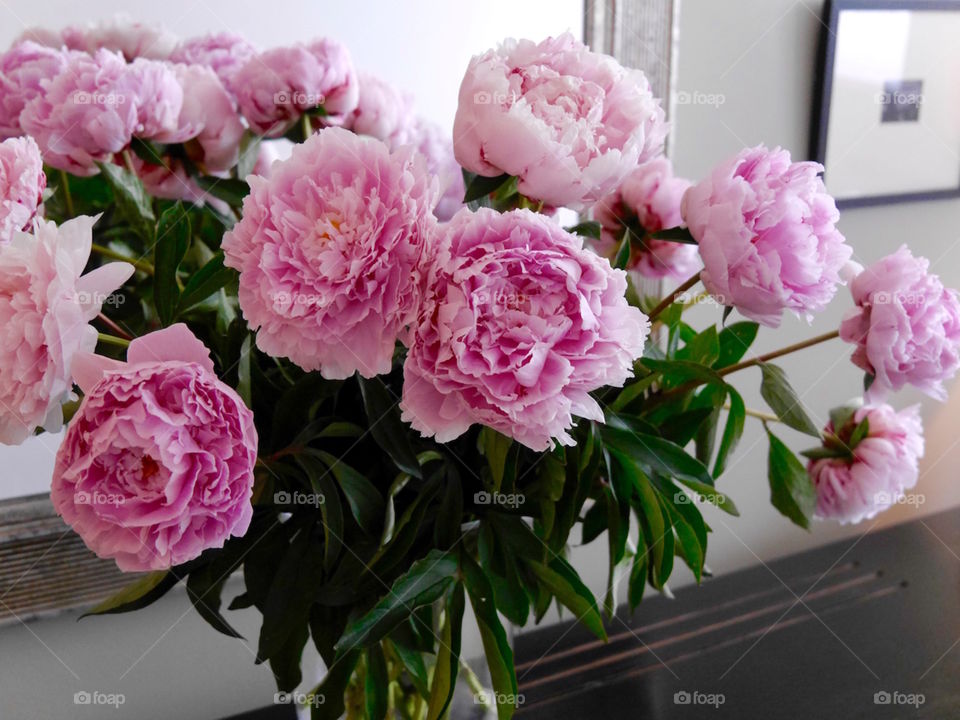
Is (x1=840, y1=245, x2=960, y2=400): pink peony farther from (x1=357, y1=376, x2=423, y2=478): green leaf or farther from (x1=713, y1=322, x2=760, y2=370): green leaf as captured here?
(x1=357, y1=376, x2=423, y2=478): green leaf

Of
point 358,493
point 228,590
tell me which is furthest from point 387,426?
point 228,590

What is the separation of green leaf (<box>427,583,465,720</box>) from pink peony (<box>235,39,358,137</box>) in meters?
0.31

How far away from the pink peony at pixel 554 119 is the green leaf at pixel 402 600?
19 cm

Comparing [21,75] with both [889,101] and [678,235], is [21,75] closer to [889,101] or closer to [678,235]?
[678,235]

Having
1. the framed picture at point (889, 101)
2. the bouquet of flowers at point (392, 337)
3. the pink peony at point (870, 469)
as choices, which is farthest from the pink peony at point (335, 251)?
the framed picture at point (889, 101)

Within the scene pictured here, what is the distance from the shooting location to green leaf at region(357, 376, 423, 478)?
429 mm

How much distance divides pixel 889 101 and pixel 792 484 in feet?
2.40

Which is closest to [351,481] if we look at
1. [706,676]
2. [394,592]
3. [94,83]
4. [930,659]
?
[394,592]

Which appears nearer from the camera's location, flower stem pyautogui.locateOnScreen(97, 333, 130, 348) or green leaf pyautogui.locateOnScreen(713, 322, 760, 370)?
flower stem pyautogui.locateOnScreen(97, 333, 130, 348)

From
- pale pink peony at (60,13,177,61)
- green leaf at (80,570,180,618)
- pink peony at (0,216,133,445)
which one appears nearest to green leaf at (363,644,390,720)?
green leaf at (80,570,180,618)

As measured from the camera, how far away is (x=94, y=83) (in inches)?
19.2

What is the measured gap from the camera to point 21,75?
0.51 m

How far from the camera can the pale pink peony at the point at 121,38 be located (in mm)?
589

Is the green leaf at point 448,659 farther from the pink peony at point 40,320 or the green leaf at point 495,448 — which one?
the pink peony at point 40,320
